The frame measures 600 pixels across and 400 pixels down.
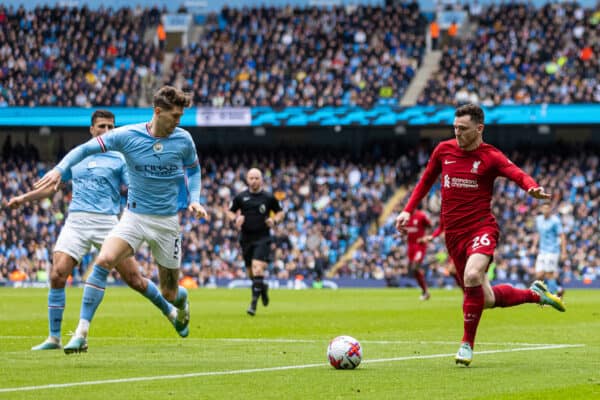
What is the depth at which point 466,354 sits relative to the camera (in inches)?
410

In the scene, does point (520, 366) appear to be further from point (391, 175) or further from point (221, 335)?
point (391, 175)

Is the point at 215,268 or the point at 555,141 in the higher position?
the point at 555,141

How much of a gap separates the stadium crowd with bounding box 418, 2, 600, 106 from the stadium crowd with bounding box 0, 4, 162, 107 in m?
13.1

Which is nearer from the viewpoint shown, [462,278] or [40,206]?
[462,278]

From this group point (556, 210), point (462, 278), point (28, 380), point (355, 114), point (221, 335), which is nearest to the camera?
point (28, 380)

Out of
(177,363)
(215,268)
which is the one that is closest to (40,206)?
(215,268)

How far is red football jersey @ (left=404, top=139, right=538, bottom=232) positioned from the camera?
36.8ft

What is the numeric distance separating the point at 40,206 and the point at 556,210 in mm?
20364

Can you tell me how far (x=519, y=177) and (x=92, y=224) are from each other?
196 inches

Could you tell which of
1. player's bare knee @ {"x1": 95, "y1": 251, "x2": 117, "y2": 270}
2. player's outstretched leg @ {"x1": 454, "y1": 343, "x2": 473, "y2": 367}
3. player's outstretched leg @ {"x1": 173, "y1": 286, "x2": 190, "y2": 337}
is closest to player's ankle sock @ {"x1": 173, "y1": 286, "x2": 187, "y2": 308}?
player's outstretched leg @ {"x1": 173, "y1": 286, "x2": 190, "y2": 337}

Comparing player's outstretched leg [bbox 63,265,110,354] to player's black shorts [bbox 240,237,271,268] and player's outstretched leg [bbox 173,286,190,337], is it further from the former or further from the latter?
player's black shorts [bbox 240,237,271,268]

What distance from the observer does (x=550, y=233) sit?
2684 cm

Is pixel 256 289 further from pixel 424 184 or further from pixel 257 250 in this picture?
pixel 424 184

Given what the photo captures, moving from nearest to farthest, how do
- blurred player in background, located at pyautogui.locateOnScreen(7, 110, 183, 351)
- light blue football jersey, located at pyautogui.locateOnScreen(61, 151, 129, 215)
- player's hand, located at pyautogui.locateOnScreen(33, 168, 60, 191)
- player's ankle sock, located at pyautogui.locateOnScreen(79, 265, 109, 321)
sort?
1. player's hand, located at pyautogui.locateOnScreen(33, 168, 60, 191)
2. player's ankle sock, located at pyautogui.locateOnScreen(79, 265, 109, 321)
3. blurred player in background, located at pyautogui.locateOnScreen(7, 110, 183, 351)
4. light blue football jersey, located at pyautogui.locateOnScreen(61, 151, 129, 215)
